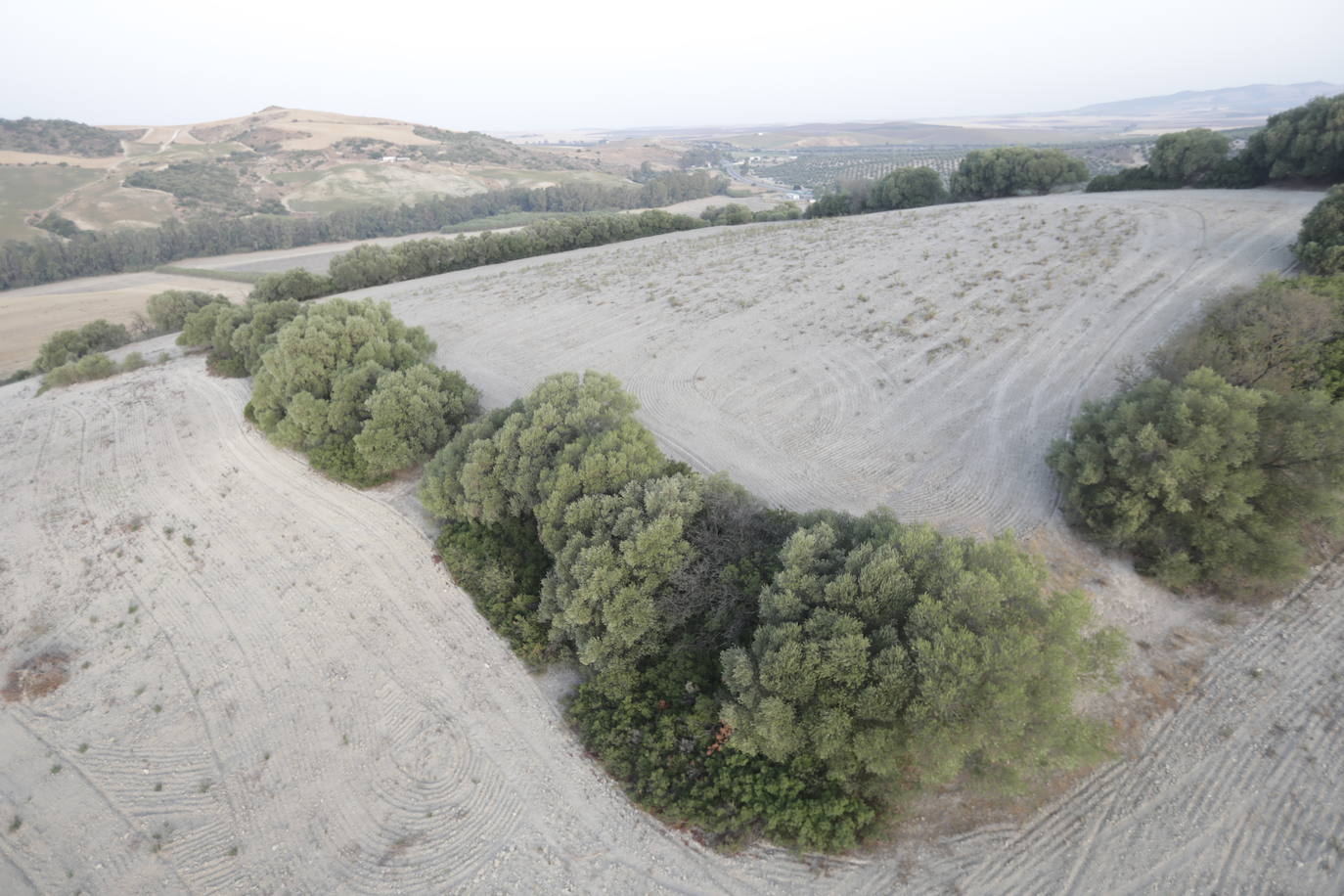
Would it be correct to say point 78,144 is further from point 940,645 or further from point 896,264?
point 940,645

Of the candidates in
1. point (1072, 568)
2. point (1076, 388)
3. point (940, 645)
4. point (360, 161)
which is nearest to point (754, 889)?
point (940, 645)

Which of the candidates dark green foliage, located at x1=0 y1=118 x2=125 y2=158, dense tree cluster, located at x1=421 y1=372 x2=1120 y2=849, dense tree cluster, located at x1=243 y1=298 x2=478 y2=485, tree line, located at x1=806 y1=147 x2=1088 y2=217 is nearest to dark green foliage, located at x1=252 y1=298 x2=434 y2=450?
dense tree cluster, located at x1=243 y1=298 x2=478 y2=485

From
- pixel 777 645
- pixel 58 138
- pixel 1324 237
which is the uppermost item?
pixel 58 138

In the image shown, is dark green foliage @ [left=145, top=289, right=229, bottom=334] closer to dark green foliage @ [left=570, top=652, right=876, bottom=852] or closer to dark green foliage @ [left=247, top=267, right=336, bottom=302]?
dark green foliage @ [left=247, top=267, right=336, bottom=302]

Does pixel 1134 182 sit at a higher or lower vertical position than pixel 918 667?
higher

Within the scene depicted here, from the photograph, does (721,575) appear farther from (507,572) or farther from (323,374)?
(323,374)

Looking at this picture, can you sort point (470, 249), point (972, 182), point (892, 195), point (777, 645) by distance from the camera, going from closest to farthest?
1. point (777, 645)
2. point (470, 249)
3. point (972, 182)
4. point (892, 195)

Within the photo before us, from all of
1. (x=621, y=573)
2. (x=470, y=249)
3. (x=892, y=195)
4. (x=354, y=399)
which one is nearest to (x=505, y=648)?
(x=621, y=573)

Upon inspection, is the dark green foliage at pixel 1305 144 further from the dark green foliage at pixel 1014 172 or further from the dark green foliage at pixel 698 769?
the dark green foliage at pixel 698 769

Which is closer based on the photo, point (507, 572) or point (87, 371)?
point (507, 572)
